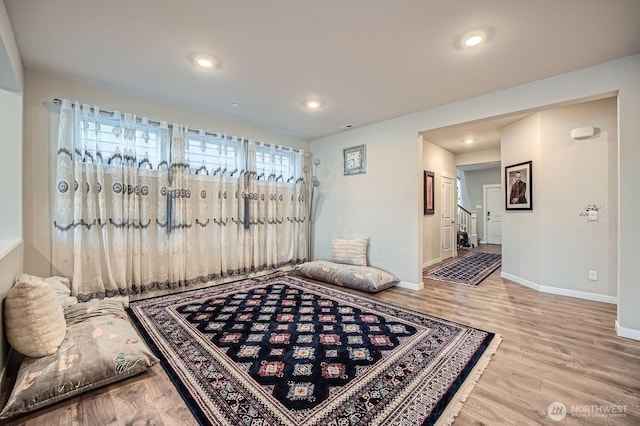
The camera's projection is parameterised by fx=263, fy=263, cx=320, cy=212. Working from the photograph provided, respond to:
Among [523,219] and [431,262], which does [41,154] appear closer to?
[431,262]

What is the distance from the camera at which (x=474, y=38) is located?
7.12 ft

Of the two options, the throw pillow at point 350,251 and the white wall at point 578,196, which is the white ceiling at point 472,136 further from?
the throw pillow at point 350,251

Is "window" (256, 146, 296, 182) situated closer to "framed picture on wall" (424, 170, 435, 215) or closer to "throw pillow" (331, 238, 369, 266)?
"throw pillow" (331, 238, 369, 266)

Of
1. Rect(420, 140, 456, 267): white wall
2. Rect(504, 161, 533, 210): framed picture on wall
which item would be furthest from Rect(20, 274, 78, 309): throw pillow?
Rect(504, 161, 533, 210): framed picture on wall

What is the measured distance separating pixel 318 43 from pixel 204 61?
3.72ft

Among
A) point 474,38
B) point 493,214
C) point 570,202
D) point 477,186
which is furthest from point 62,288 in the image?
point 477,186

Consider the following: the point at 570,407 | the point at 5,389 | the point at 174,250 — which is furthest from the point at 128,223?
the point at 570,407

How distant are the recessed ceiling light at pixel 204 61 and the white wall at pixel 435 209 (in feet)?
13.9

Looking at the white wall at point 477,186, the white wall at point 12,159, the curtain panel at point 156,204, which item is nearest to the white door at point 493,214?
the white wall at point 477,186

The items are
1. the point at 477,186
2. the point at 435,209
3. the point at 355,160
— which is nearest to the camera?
the point at 355,160

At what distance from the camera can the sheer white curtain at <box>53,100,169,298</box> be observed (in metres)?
2.88

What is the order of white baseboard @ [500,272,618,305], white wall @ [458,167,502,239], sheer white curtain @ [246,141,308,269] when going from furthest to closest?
1. white wall @ [458,167,502,239]
2. sheer white curtain @ [246,141,308,269]
3. white baseboard @ [500,272,618,305]

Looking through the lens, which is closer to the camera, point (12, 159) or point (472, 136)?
point (12, 159)

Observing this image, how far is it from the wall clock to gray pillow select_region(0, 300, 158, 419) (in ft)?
12.4
